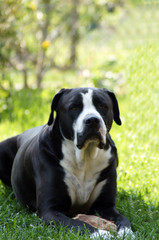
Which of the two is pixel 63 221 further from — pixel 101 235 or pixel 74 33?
pixel 74 33

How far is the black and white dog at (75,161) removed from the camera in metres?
2.99

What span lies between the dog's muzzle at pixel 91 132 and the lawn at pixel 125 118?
0.60 m

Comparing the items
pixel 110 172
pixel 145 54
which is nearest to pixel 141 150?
pixel 110 172

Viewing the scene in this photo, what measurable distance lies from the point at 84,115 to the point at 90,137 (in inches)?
6.0

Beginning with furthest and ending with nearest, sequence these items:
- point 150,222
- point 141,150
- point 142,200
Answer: point 141,150 → point 142,200 → point 150,222

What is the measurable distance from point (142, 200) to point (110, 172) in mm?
518

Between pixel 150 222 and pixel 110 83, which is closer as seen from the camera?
pixel 150 222

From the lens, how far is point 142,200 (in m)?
3.68

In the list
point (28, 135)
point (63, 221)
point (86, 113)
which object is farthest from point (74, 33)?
point (63, 221)

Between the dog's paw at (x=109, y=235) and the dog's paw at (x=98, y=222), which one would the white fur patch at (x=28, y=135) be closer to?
the dog's paw at (x=98, y=222)

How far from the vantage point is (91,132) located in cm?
291

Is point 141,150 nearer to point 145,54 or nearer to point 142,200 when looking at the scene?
point 142,200

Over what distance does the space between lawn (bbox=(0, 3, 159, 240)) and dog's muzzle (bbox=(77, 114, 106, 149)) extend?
60 centimetres

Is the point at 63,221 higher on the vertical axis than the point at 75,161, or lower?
lower
